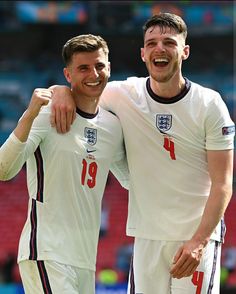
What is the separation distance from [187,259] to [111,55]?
717 inches

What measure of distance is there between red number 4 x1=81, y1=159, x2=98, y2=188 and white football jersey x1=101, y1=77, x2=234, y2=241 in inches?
13.3

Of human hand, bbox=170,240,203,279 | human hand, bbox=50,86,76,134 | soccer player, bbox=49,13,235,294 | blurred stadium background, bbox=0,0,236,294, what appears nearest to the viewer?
human hand, bbox=170,240,203,279

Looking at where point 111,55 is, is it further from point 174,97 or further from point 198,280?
point 198,280

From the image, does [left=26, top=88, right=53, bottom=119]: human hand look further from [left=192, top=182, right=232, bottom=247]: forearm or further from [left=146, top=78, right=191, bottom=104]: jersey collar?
[left=192, top=182, right=232, bottom=247]: forearm

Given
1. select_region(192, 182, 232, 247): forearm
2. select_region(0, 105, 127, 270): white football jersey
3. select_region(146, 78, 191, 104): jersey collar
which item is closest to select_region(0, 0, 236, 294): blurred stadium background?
select_region(146, 78, 191, 104): jersey collar

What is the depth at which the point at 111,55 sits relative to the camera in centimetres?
2244

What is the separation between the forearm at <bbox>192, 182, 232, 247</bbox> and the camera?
4.54m

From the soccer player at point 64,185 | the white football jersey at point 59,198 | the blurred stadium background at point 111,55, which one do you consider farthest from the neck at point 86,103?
the blurred stadium background at point 111,55

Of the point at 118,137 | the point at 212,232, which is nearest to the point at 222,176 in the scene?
the point at 212,232

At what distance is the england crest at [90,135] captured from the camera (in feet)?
15.4

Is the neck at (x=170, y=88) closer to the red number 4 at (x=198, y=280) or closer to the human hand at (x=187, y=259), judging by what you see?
the human hand at (x=187, y=259)

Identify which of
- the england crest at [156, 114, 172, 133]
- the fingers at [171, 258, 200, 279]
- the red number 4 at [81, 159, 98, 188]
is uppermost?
the england crest at [156, 114, 172, 133]

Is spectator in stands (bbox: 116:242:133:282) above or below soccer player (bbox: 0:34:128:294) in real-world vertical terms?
below

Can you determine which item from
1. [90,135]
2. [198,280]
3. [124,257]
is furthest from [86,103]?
[124,257]
